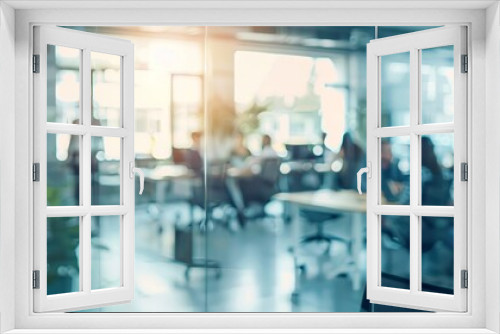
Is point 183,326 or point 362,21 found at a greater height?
point 362,21

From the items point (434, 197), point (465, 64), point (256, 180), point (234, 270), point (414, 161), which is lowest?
point (234, 270)

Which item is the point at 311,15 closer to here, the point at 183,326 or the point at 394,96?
the point at 183,326

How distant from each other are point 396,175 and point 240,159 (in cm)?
170

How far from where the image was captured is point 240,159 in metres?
6.07

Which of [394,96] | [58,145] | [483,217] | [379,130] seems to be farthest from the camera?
[394,96]

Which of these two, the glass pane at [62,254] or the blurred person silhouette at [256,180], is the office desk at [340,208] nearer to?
the blurred person silhouette at [256,180]

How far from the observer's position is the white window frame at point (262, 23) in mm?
2449

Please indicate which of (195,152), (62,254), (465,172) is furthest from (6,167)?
(195,152)

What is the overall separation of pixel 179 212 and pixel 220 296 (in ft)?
3.39

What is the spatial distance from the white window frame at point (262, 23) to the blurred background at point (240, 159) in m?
3.11

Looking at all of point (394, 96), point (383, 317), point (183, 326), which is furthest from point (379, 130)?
point (394, 96)

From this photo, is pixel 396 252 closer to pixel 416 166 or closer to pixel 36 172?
pixel 416 166

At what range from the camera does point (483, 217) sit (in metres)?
2.47

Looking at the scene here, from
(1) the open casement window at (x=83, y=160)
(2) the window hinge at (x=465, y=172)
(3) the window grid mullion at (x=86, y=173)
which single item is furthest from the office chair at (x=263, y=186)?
(2) the window hinge at (x=465, y=172)
